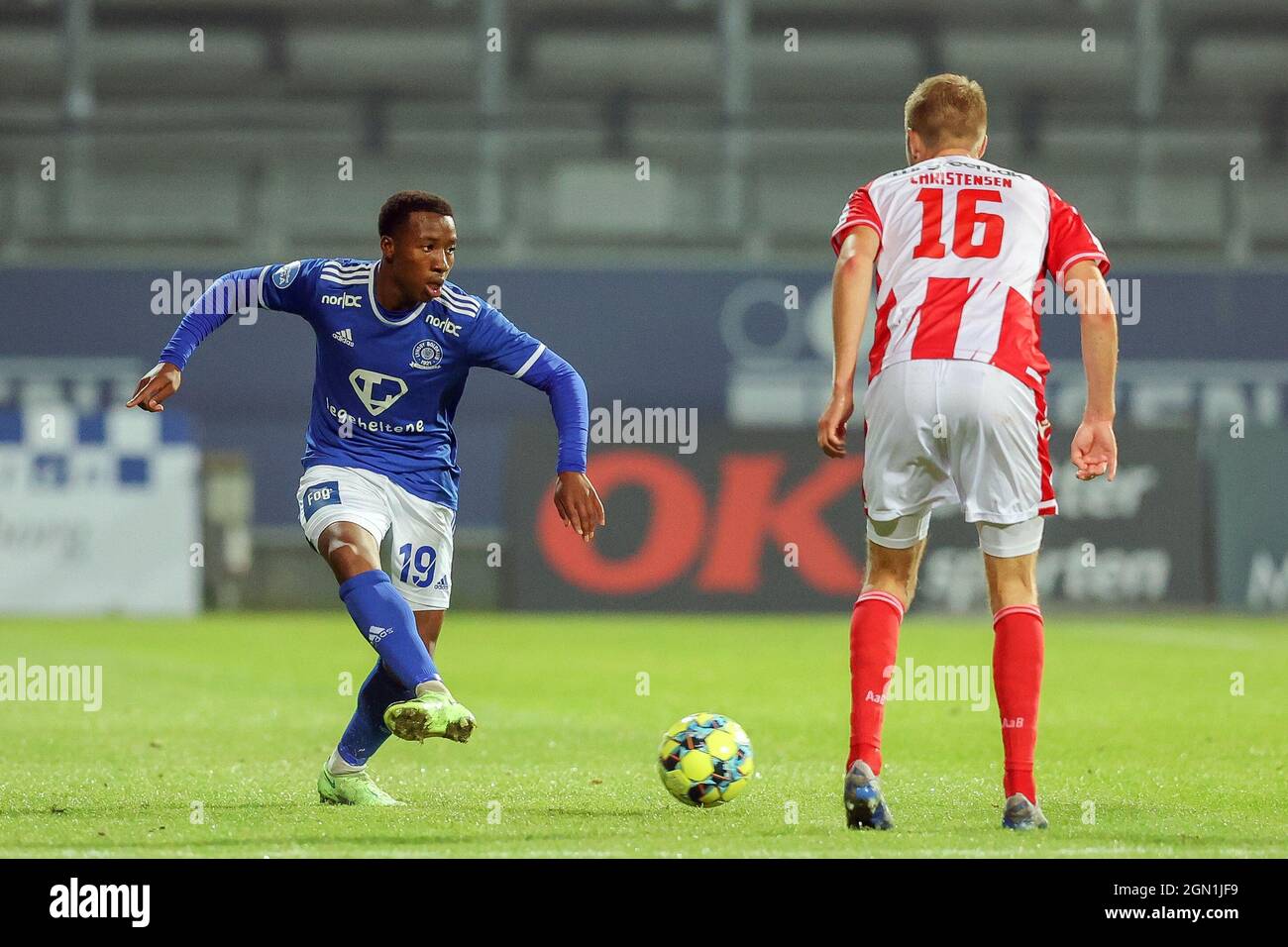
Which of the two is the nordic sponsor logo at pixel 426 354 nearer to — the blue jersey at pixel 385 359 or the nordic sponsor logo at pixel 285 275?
the blue jersey at pixel 385 359

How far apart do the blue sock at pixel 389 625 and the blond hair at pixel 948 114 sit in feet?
6.60

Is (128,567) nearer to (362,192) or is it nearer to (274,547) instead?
(274,547)

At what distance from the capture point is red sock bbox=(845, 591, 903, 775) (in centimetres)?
533

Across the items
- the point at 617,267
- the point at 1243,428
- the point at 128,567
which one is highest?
the point at 617,267

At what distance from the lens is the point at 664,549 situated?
17875mm

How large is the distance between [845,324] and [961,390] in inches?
14.5

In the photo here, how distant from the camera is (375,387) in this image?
19.8 feet

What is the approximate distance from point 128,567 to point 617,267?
26.0 ft

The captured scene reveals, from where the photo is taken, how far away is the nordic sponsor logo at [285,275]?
607cm

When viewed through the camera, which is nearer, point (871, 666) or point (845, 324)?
point (845, 324)
